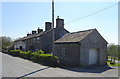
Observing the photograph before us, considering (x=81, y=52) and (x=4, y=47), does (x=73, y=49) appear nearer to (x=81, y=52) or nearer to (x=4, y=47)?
(x=81, y=52)

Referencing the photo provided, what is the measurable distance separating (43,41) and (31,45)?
24.3 ft

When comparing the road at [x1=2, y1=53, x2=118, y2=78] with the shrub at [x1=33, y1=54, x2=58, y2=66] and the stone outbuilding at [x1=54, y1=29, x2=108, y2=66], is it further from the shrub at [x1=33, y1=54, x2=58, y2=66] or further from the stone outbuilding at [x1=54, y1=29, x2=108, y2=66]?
the shrub at [x1=33, y1=54, x2=58, y2=66]

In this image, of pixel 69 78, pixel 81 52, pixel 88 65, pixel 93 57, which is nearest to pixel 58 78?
pixel 69 78

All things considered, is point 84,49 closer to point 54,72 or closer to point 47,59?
point 47,59

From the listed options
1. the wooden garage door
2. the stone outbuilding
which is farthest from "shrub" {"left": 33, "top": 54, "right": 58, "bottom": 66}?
the wooden garage door

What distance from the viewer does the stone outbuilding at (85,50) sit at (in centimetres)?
1629

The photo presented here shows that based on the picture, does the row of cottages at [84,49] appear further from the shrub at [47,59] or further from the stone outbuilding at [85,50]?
the shrub at [47,59]

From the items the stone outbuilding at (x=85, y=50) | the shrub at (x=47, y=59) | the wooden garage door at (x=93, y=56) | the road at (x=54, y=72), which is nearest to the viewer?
the road at (x=54, y=72)

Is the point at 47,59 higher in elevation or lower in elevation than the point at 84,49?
lower

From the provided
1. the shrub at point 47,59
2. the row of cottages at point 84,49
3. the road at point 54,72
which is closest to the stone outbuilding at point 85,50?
the row of cottages at point 84,49

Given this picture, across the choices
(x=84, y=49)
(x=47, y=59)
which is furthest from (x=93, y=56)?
(x=47, y=59)

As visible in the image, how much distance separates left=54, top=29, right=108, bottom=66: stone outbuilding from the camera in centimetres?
1629

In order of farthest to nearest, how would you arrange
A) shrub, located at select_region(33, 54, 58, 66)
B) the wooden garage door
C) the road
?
the wooden garage door → shrub, located at select_region(33, 54, 58, 66) → the road

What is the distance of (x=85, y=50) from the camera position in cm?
1659
